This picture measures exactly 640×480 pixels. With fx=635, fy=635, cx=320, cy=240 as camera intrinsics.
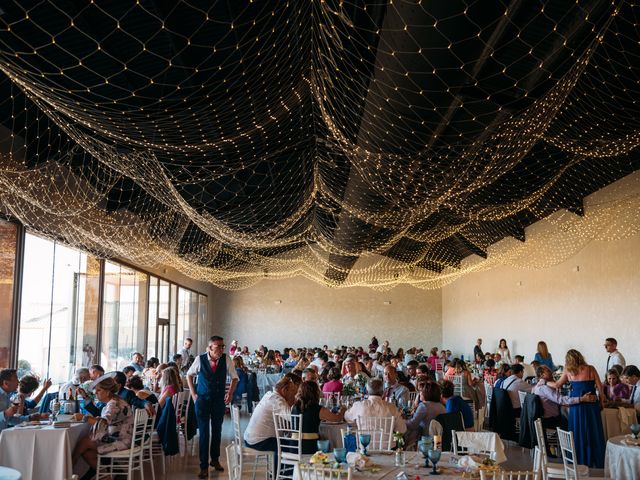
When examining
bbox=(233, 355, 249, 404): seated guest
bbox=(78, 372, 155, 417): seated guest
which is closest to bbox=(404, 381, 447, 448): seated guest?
bbox=(78, 372, 155, 417): seated guest

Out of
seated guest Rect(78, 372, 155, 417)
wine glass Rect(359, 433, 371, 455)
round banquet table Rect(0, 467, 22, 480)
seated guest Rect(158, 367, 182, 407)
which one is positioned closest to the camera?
round banquet table Rect(0, 467, 22, 480)

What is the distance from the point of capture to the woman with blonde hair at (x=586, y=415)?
6.75 meters

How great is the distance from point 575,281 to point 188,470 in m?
7.96

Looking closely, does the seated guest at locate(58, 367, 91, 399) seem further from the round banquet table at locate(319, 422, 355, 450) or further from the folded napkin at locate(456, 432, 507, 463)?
the folded napkin at locate(456, 432, 507, 463)

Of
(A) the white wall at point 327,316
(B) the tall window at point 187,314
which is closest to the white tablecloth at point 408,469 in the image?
(B) the tall window at point 187,314

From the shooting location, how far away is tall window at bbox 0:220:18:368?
7.68 m

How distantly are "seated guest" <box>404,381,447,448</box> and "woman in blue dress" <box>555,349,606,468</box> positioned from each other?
166cm

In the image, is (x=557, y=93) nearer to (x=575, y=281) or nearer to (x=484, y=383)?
(x=484, y=383)

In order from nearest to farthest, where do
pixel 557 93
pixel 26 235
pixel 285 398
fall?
pixel 557 93 < pixel 285 398 < pixel 26 235

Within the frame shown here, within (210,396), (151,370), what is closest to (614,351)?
(210,396)

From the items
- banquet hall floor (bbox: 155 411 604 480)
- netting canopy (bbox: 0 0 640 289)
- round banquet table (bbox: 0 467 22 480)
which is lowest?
banquet hall floor (bbox: 155 411 604 480)

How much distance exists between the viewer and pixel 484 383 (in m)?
10.8

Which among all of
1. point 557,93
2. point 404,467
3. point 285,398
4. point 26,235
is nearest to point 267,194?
point 26,235

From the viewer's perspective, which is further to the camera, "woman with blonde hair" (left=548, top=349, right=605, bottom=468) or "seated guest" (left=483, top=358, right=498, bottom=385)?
"seated guest" (left=483, top=358, right=498, bottom=385)
